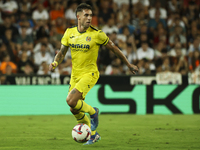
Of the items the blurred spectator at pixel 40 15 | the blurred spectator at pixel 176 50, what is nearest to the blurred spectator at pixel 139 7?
the blurred spectator at pixel 176 50

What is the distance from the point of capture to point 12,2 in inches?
613

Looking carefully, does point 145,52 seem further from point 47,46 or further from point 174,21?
point 47,46

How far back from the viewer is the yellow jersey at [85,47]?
671 centimetres

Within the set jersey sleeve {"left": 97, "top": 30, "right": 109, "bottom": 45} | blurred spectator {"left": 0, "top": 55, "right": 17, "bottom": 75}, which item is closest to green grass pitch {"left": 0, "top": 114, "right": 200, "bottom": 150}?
Answer: jersey sleeve {"left": 97, "top": 30, "right": 109, "bottom": 45}

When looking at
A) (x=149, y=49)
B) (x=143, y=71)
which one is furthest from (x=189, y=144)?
(x=149, y=49)

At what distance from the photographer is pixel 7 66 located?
13031mm

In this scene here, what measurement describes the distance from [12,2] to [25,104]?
5.55 metres

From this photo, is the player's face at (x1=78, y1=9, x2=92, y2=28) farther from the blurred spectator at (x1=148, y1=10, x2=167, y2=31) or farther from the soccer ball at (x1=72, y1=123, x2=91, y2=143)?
the blurred spectator at (x1=148, y1=10, x2=167, y2=31)

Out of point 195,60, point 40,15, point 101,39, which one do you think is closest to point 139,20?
point 195,60

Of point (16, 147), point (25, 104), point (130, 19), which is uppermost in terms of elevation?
point (130, 19)

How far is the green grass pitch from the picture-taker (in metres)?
6.43

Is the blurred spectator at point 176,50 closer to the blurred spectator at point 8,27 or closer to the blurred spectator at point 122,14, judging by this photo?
the blurred spectator at point 122,14

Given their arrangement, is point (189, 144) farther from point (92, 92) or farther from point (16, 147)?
point (92, 92)

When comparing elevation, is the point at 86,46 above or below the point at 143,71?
above
